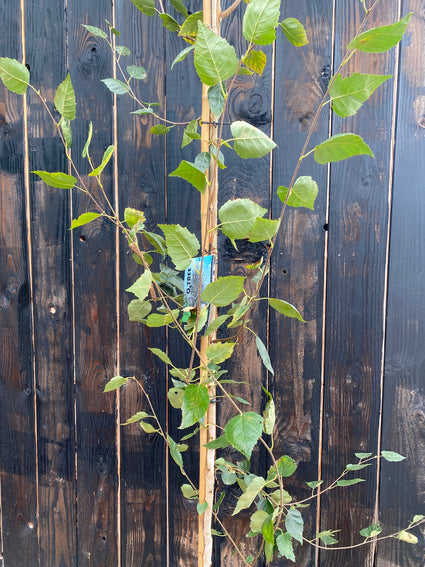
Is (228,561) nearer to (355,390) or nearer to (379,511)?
(379,511)

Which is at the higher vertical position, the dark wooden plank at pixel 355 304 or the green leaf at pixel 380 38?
the green leaf at pixel 380 38

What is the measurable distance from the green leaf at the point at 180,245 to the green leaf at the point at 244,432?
0.20m

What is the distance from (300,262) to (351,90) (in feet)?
1.82

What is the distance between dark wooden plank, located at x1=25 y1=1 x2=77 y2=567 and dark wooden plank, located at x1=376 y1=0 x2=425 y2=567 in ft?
2.59

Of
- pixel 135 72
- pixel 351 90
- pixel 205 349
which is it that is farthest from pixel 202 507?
pixel 135 72

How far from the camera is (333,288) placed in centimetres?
100

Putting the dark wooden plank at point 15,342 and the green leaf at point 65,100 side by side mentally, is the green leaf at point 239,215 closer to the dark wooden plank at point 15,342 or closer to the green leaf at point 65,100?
the green leaf at point 65,100

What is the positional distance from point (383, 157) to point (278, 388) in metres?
0.58

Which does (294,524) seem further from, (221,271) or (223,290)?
(221,271)

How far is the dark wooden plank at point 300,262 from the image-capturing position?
97cm

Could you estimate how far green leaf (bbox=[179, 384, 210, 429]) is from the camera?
0.53 metres

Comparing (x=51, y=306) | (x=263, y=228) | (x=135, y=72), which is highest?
(x=135, y=72)

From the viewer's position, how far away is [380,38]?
46 cm

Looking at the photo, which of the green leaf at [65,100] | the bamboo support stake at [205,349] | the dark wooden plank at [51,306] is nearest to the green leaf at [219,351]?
the bamboo support stake at [205,349]
